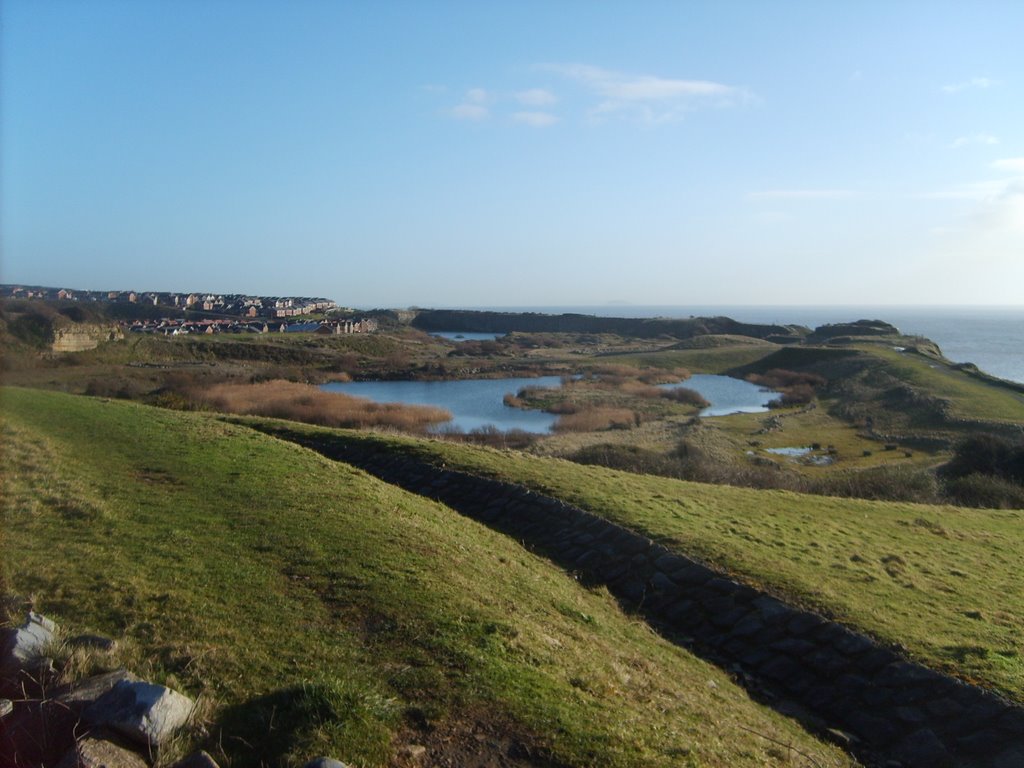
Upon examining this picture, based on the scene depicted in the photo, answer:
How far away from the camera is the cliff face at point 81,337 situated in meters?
42.4

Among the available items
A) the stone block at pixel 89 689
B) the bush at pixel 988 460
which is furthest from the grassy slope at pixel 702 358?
the stone block at pixel 89 689

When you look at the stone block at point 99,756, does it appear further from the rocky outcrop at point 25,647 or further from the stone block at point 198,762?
the rocky outcrop at point 25,647

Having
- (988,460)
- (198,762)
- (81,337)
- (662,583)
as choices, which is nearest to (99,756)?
(198,762)

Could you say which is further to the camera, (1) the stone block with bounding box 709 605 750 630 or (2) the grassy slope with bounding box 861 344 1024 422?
(2) the grassy slope with bounding box 861 344 1024 422

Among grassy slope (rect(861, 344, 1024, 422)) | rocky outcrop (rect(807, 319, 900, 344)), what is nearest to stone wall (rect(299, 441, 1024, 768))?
grassy slope (rect(861, 344, 1024, 422))

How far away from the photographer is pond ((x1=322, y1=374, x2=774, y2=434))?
147 feet

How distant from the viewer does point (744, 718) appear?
7.73 m

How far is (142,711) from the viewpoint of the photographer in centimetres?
470

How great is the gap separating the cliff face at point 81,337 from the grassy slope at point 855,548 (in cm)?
2958

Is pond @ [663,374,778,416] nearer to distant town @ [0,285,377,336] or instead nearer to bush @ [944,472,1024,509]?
bush @ [944,472,1024,509]

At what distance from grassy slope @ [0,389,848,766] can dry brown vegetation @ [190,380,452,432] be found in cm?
2218

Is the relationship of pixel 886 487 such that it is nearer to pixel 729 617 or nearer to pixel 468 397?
pixel 729 617

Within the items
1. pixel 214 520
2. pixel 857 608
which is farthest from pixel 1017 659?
pixel 214 520

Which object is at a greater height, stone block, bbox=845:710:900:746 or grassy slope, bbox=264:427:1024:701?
→ grassy slope, bbox=264:427:1024:701
